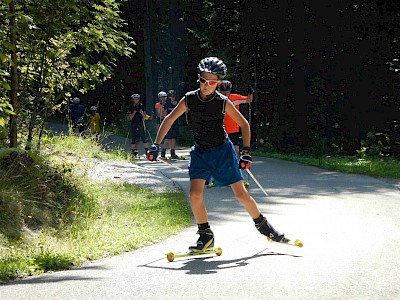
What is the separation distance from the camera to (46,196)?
441 inches

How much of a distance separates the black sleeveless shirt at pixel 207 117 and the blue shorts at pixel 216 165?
81 millimetres

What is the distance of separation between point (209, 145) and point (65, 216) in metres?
3.06

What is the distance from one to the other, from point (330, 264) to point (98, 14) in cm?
698

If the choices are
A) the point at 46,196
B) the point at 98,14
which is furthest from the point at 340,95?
the point at 46,196

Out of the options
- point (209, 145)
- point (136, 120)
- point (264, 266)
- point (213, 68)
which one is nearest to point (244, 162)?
point (209, 145)

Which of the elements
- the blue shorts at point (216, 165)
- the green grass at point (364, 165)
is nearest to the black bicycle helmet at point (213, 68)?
the blue shorts at point (216, 165)

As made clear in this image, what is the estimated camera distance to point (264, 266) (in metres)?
7.80

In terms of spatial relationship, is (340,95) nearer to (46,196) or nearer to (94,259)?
(46,196)

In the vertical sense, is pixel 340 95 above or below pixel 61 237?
above

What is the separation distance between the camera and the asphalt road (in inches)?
265

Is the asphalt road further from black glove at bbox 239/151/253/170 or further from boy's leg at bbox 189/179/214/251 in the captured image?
black glove at bbox 239/151/253/170

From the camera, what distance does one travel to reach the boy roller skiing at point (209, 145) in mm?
8422

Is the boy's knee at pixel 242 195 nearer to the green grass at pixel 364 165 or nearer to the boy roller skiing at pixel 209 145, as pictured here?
the boy roller skiing at pixel 209 145

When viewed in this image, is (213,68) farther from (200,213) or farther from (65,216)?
(65,216)
